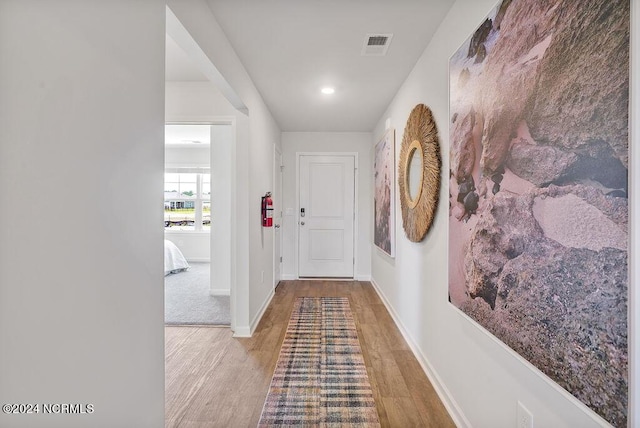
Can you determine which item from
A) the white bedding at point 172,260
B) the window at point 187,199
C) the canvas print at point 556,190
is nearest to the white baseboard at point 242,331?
the canvas print at point 556,190

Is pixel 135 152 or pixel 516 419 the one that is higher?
pixel 135 152

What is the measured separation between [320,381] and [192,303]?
2333mm

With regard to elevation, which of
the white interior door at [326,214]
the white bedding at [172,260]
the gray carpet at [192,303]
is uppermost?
the white interior door at [326,214]

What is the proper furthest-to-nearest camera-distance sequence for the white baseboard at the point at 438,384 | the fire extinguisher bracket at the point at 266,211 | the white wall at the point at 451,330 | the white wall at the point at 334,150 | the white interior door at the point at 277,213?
the white wall at the point at 334,150
the white interior door at the point at 277,213
the fire extinguisher bracket at the point at 266,211
the white baseboard at the point at 438,384
the white wall at the point at 451,330

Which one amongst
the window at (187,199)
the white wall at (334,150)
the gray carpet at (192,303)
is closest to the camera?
the gray carpet at (192,303)

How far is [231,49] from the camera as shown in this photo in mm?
2326

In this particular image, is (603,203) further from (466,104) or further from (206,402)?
(206,402)

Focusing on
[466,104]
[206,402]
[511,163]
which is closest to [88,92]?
[511,163]

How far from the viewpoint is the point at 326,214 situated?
16.7ft

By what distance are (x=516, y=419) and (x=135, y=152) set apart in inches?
69.5

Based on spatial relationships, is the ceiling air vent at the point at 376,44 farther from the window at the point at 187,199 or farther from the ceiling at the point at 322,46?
the window at the point at 187,199

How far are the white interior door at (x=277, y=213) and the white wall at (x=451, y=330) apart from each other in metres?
1.84

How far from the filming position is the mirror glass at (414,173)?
2365 millimetres

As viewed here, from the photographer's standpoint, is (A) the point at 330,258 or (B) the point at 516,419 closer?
(B) the point at 516,419
